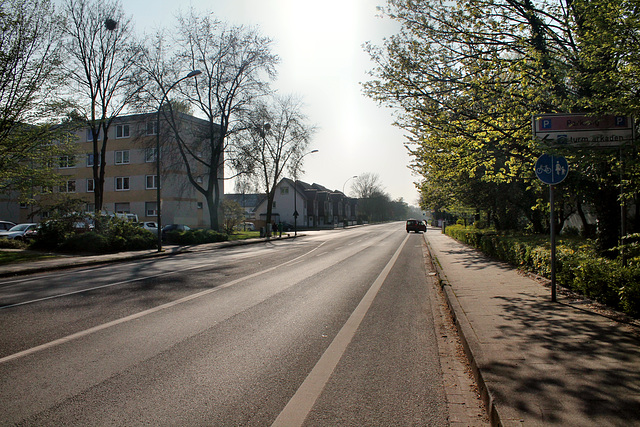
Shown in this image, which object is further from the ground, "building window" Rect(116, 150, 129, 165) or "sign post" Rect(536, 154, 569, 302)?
"building window" Rect(116, 150, 129, 165)

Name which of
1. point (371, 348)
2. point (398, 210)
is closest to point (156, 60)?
point (371, 348)

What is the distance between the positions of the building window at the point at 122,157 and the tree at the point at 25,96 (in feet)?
83.9

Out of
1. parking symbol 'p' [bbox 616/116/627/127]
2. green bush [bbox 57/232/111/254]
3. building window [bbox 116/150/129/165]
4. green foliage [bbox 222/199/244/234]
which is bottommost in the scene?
green bush [bbox 57/232/111/254]

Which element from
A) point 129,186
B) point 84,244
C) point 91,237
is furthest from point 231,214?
point 84,244

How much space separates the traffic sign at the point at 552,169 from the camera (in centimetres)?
741

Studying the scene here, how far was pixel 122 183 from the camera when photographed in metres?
48.3

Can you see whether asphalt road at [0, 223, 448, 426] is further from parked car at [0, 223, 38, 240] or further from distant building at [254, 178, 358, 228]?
distant building at [254, 178, 358, 228]

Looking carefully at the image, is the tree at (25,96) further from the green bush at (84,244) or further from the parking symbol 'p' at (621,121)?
the parking symbol 'p' at (621,121)

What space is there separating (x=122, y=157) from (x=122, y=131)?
2983 millimetres

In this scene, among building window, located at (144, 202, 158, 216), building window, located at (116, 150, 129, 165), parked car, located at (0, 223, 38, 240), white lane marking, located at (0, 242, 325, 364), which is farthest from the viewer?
building window, located at (116, 150, 129, 165)

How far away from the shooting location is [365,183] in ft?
397

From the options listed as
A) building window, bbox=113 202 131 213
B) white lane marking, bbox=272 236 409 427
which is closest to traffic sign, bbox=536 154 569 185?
white lane marking, bbox=272 236 409 427

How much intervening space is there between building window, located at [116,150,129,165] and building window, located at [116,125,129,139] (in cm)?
183

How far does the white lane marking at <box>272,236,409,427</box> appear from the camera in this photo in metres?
3.34
